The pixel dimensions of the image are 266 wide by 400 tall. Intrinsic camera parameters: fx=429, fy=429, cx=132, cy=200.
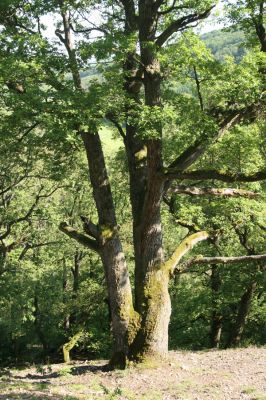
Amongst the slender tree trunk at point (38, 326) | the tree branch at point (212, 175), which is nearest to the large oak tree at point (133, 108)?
the tree branch at point (212, 175)

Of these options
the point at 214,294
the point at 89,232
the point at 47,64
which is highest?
the point at 47,64

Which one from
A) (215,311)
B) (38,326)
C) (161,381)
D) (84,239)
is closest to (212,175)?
(84,239)

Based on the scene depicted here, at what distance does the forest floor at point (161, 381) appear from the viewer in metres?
7.79

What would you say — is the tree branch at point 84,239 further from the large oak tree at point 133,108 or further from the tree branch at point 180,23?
the tree branch at point 180,23

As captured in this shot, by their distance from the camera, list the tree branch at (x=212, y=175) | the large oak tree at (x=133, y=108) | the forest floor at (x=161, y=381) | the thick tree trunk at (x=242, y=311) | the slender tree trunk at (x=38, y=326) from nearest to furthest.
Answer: the forest floor at (x=161, y=381), the large oak tree at (x=133, y=108), the tree branch at (x=212, y=175), the thick tree trunk at (x=242, y=311), the slender tree trunk at (x=38, y=326)

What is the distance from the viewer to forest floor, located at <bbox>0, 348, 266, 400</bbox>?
7793 millimetres

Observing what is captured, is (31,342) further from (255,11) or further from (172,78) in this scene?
(255,11)

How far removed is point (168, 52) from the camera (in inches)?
377

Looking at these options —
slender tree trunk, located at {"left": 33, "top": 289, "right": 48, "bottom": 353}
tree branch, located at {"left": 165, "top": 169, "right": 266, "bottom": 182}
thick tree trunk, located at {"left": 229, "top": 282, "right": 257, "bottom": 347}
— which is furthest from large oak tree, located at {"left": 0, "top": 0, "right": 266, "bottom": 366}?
slender tree trunk, located at {"left": 33, "top": 289, "right": 48, "bottom": 353}

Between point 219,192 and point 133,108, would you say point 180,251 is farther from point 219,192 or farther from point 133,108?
point 133,108

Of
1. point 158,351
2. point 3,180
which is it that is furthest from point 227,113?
point 3,180

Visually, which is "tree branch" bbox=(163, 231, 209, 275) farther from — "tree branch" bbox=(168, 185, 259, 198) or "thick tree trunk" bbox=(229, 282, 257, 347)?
"thick tree trunk" bbox=(229, 282, 257, 347)

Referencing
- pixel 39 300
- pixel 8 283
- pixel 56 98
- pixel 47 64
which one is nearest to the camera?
pixel 56 98

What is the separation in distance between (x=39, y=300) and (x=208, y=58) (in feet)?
77.0
